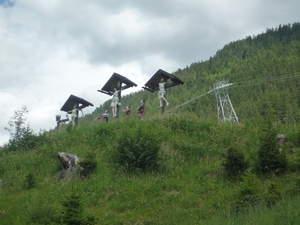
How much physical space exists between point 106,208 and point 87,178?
9.69ft

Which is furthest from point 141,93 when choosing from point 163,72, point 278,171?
point 278,171

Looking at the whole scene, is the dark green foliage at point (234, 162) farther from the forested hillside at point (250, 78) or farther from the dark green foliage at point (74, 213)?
the forested hillside at point (250, 78)

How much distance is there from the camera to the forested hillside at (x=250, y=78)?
88688 mm

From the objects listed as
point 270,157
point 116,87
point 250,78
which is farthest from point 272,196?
point 250,78

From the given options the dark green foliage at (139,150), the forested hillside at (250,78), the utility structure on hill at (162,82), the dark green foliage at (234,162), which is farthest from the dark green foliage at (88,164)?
the forested hillside at (250,78)

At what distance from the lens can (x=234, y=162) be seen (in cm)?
1259

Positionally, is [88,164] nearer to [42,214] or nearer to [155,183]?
[155,183]

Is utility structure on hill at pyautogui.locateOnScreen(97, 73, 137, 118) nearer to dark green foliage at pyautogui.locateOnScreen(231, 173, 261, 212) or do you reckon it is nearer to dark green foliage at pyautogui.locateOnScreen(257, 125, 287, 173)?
dark green foliage at pyautogui.locateOnScreen(257, 125, 287, 173)

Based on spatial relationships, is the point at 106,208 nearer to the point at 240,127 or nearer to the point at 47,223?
the point at 47,223

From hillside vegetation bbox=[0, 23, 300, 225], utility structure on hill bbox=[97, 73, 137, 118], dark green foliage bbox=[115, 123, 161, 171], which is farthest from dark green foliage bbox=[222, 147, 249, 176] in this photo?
utility structure on hill bbox=[97, 73, 137, 118]

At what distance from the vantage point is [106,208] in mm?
11219

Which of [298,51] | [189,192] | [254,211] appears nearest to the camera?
[254,211]

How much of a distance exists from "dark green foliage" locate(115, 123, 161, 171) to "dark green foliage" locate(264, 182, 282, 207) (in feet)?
17.7

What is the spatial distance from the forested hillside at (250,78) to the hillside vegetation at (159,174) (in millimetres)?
48046
